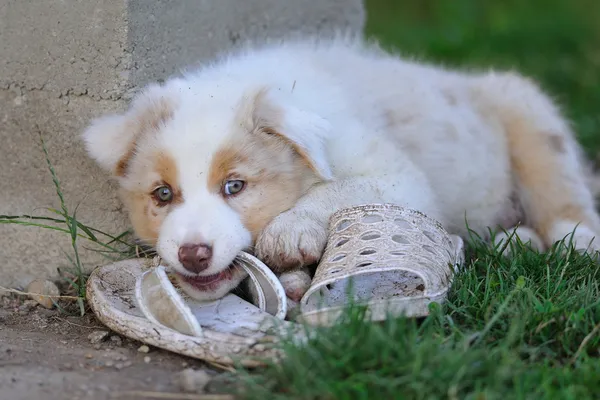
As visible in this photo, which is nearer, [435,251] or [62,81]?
[435,251]

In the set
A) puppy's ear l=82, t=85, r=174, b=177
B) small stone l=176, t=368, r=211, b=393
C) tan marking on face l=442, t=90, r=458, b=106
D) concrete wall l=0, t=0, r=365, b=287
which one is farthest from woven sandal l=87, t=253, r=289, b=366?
tan marking on face l=442, t=90, r=458, b=106

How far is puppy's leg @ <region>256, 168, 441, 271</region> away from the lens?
3123mm

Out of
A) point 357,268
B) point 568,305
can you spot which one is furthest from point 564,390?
point 357,268

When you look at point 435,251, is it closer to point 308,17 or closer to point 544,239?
point 544,239

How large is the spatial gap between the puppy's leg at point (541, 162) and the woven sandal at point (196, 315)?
1.92 m

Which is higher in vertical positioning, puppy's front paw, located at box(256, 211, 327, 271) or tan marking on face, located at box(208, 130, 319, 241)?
tan marking on face, located at box(208, 130, 319, 241)

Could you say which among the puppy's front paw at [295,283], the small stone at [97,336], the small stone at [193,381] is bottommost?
the small stone at [97,336]

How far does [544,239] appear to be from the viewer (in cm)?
436

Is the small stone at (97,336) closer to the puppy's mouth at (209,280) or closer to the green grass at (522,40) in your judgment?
the puppy's mouth at (209,280)

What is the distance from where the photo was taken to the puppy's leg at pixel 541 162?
14.3ft

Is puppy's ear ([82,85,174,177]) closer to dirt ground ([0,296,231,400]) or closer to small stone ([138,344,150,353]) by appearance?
dirt ground ([0,296,231,400])

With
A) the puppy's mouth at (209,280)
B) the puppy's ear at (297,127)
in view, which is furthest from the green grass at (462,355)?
the puppy's ear at (297,127)

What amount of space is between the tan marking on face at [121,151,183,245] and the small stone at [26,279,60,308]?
46cm

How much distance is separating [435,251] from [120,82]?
5.13ft
